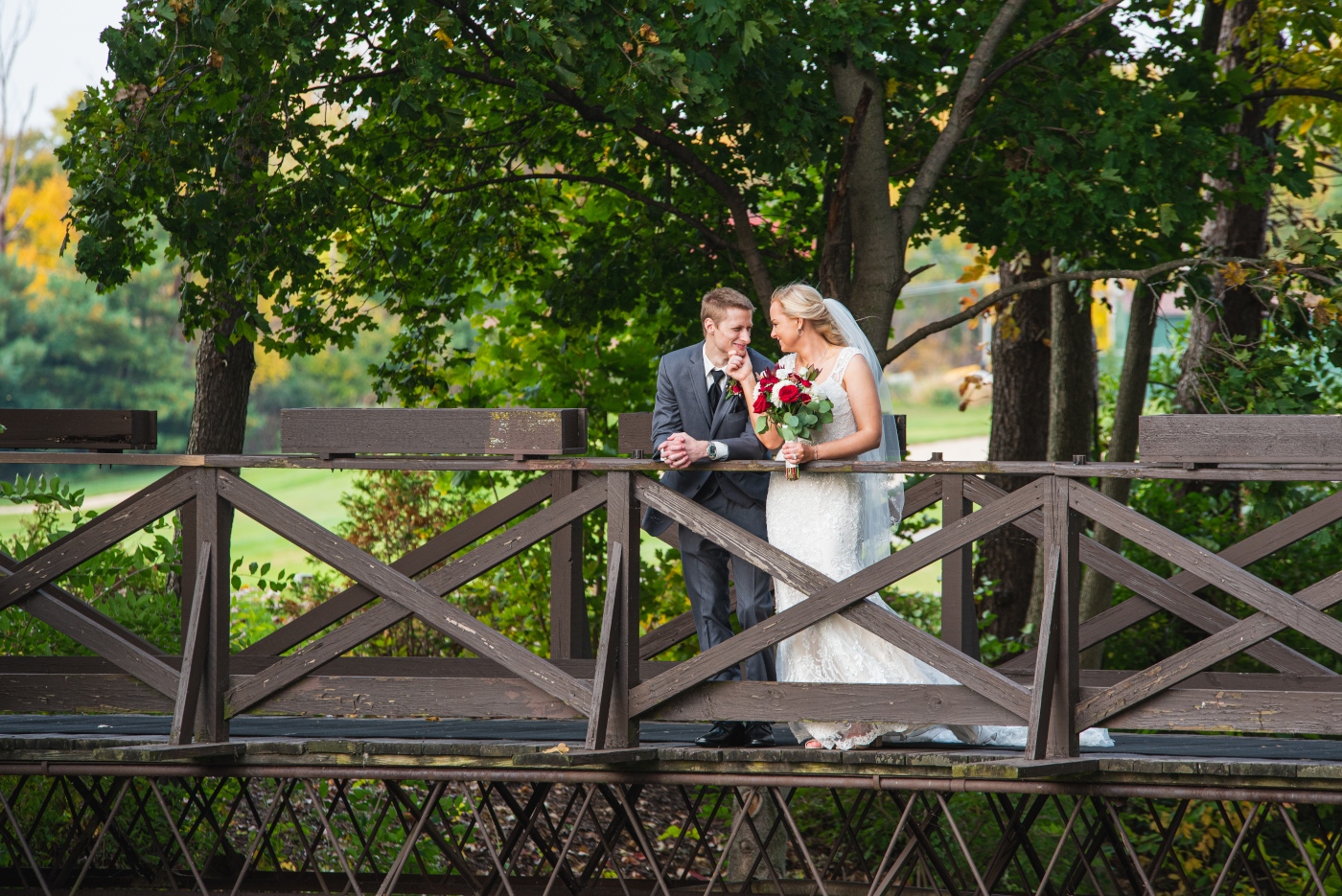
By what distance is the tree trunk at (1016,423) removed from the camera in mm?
11828

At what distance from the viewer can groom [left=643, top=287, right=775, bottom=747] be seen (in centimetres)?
523

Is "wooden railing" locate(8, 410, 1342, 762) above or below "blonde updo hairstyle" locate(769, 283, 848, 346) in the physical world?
below

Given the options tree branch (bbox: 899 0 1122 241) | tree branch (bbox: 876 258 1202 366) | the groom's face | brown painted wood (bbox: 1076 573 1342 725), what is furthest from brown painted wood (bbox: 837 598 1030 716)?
tree branch (bbox: 899 0 1122 241)

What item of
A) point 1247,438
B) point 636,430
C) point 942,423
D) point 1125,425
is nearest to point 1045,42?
point 1125,425

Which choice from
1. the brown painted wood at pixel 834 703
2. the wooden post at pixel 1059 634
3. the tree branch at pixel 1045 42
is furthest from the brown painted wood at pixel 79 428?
the tree branch at pixel 1045 42

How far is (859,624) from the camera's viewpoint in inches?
190

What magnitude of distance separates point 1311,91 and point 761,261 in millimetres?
4072

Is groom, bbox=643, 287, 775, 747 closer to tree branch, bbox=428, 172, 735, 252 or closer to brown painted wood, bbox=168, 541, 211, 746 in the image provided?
brown painted wood, bbox=168, 541, 211, 746

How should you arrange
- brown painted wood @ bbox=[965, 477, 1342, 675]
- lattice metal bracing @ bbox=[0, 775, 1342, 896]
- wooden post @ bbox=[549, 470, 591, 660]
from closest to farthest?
lattice metal bracing @ bbox=[0, 775, 1342, 896]
brown painted wood @ bbox=[965, 477, 1342, 675]
wooden post @ bbox=[549, 470, 591, 660]

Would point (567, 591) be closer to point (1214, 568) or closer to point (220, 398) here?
point (1214, 568)

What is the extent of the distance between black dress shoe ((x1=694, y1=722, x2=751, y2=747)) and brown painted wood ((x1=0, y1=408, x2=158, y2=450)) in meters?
2.41

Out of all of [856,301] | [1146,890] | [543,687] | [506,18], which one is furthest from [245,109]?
[1146,890]

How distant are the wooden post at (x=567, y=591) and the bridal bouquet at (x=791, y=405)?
1460 mm

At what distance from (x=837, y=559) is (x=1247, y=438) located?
5.03ft
